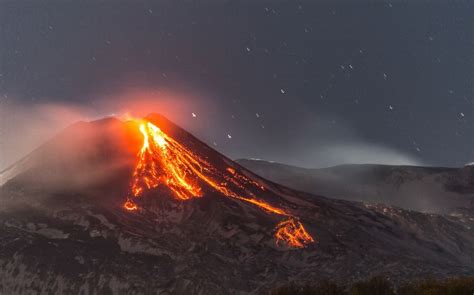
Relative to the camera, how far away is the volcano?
84375mm

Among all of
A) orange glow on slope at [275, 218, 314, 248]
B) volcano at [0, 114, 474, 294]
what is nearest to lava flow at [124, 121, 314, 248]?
orange glow on slope at [275, 218, 314, 248]

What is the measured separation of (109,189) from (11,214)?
81.8 ft

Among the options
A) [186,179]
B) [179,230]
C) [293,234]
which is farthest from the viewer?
[186,179]

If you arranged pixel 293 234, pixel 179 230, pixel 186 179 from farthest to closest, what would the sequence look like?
1. pixel 186 179
2. pixel 179 230
3. pixel 293 234

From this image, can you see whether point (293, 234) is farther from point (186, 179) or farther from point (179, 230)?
point (186, 179)

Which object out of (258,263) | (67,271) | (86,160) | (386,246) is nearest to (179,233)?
(258,263)

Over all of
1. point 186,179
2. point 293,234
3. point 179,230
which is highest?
point 186,179

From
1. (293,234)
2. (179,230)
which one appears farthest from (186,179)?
(293,234)

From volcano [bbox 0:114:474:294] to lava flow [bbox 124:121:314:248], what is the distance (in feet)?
1.33

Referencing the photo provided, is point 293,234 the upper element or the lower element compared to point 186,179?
lower

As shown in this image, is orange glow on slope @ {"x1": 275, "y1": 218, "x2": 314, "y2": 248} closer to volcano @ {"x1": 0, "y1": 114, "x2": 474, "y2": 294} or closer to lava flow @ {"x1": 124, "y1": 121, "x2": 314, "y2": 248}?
lava flow @ {"x1": 124, "y1": 121, "x2": 314, "y2": 248}

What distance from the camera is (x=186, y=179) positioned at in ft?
424

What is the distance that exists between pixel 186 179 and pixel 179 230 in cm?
2583

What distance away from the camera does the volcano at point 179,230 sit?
8438 cm
